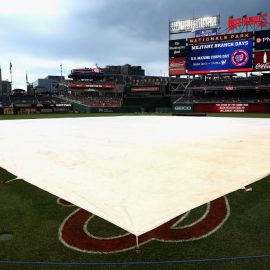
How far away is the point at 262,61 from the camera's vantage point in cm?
5100

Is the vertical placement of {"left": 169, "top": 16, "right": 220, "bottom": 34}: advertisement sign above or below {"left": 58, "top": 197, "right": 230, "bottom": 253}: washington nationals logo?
above

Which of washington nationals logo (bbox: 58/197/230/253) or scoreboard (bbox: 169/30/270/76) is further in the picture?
scoreboard (bbox: 169/30/270/76)

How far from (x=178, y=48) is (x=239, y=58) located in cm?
1374

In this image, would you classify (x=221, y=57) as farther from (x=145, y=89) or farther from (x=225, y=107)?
(x=145, y=89)

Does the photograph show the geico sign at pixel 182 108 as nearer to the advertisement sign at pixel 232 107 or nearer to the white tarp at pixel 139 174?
the advertisement sign at pixel 232 107

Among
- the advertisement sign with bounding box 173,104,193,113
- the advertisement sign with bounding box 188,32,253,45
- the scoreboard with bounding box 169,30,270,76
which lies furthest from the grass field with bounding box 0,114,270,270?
the advertisement sign with bounding box 188,32,253,45

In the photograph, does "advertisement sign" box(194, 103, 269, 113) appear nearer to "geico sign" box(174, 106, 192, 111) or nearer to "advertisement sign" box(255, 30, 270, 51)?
"geico sign" box(174, 106, 192, 111)

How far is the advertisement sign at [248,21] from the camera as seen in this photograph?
54375mm

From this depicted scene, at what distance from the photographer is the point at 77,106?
6800 centimetres

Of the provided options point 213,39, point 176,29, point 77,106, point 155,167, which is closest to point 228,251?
point 155,167

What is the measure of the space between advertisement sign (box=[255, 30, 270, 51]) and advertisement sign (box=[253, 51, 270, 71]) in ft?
3.03

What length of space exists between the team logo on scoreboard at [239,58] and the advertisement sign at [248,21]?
7.87 metres

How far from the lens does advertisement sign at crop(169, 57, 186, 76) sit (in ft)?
193

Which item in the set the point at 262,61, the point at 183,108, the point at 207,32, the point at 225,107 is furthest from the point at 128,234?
the point at 207,32
